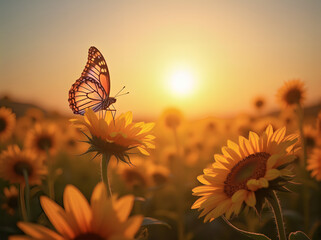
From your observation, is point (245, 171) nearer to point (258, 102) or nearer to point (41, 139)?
point (41, 139)

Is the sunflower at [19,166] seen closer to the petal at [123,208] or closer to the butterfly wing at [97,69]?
the butterfly wing at [97,69]

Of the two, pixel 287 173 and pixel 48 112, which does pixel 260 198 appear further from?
pixel 48 112

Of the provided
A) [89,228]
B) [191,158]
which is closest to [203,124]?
[191,158]

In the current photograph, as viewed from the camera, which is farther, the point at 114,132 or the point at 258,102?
the point at 258,102

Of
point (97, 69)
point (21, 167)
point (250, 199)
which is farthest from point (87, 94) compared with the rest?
point (250, 199)

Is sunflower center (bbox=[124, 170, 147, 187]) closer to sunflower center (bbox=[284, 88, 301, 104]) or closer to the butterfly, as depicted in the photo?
the butterfly
